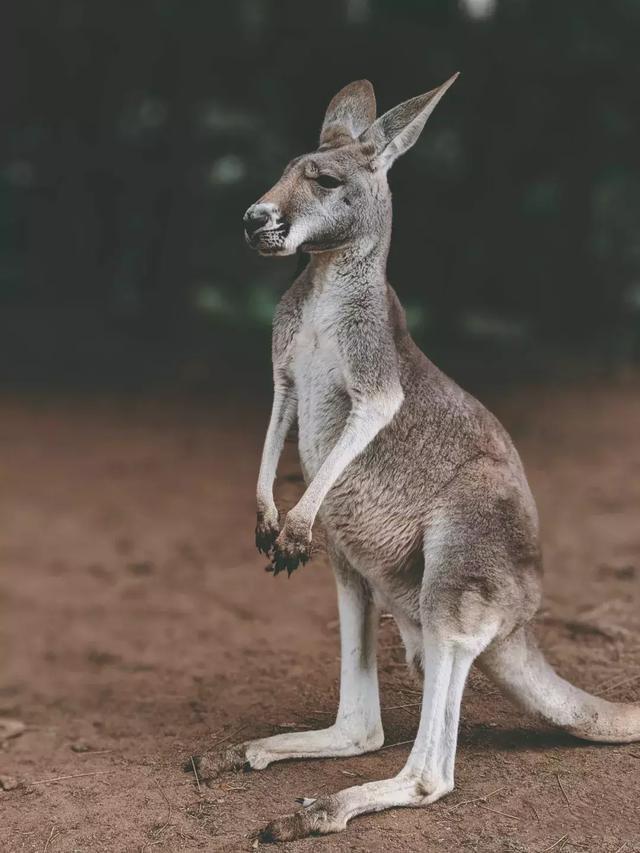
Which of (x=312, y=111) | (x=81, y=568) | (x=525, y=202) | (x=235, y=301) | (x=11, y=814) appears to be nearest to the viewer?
(x=11, y=814)

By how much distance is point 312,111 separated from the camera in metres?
8.13

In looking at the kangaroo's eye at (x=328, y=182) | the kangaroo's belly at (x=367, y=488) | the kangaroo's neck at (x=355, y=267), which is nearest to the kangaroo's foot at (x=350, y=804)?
the kangaroo's belly at (x=367, y=488)

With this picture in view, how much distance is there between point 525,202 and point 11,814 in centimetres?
772

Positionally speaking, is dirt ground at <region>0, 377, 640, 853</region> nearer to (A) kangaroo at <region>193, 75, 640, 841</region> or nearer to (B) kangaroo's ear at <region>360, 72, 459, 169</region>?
(A) kangaroo at <region>193, 75, 640, 841</region>

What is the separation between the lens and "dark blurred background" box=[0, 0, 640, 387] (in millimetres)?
8281

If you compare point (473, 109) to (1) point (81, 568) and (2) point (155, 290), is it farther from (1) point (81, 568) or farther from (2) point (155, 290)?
(1) point (81, 568)

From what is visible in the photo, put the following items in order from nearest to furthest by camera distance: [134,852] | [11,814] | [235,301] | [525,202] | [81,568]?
[134,852], [11,814], [81,568], [235,301], [525,202]

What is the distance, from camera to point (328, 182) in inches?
115

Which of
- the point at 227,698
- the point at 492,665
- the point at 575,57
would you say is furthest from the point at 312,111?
the point at 492,665

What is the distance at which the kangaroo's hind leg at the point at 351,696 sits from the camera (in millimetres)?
3215

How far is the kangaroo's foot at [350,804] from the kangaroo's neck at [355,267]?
1.37 metres

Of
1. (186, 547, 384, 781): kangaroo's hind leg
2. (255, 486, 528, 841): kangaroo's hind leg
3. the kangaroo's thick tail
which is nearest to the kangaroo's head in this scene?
(255, 486, 528, 841): kangaroo's hind leg

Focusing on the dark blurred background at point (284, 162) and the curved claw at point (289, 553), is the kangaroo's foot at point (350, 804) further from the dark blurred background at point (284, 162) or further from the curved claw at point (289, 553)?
the dark blurred background at point (284, 162)

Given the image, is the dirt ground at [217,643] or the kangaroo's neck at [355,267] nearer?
the dirt ground at [217,643]
